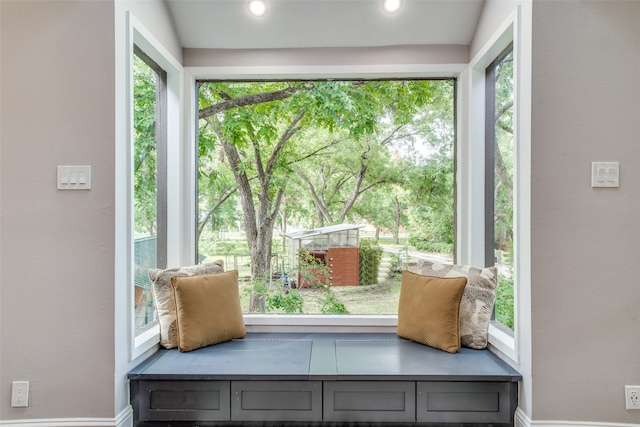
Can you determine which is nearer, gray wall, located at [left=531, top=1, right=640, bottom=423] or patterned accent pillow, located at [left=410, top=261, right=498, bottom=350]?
gray wall, located at [left=531, top=1, right=640, bottom=423]

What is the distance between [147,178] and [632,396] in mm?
2735

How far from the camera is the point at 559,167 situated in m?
1.78

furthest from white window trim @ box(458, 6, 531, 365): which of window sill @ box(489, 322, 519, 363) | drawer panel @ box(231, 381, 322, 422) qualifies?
drawer panel @ box(231, 381, 322, 422)

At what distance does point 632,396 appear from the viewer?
177 centimetres

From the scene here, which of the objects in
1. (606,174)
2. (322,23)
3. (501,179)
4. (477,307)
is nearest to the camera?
(606,174)

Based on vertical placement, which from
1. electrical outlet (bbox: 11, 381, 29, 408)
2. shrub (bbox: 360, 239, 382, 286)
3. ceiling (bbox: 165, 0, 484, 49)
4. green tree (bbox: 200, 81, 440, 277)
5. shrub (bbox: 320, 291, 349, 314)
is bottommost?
electrical outlet (bbox: 11, 381, 29, 408)

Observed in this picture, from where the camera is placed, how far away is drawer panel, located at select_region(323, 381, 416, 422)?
192cm

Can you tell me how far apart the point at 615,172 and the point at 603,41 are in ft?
1.95

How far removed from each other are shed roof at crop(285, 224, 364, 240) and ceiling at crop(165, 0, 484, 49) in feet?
3.91

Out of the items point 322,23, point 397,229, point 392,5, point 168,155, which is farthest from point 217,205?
point 392,5

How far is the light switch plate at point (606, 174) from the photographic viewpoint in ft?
5.77

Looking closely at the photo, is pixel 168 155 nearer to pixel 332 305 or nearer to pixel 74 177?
pixel 74 177

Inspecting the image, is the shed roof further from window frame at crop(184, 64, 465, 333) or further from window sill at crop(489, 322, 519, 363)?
window sill at crop(489, 322, 519, 363)

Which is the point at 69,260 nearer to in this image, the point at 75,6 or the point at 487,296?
the point at 75,6
